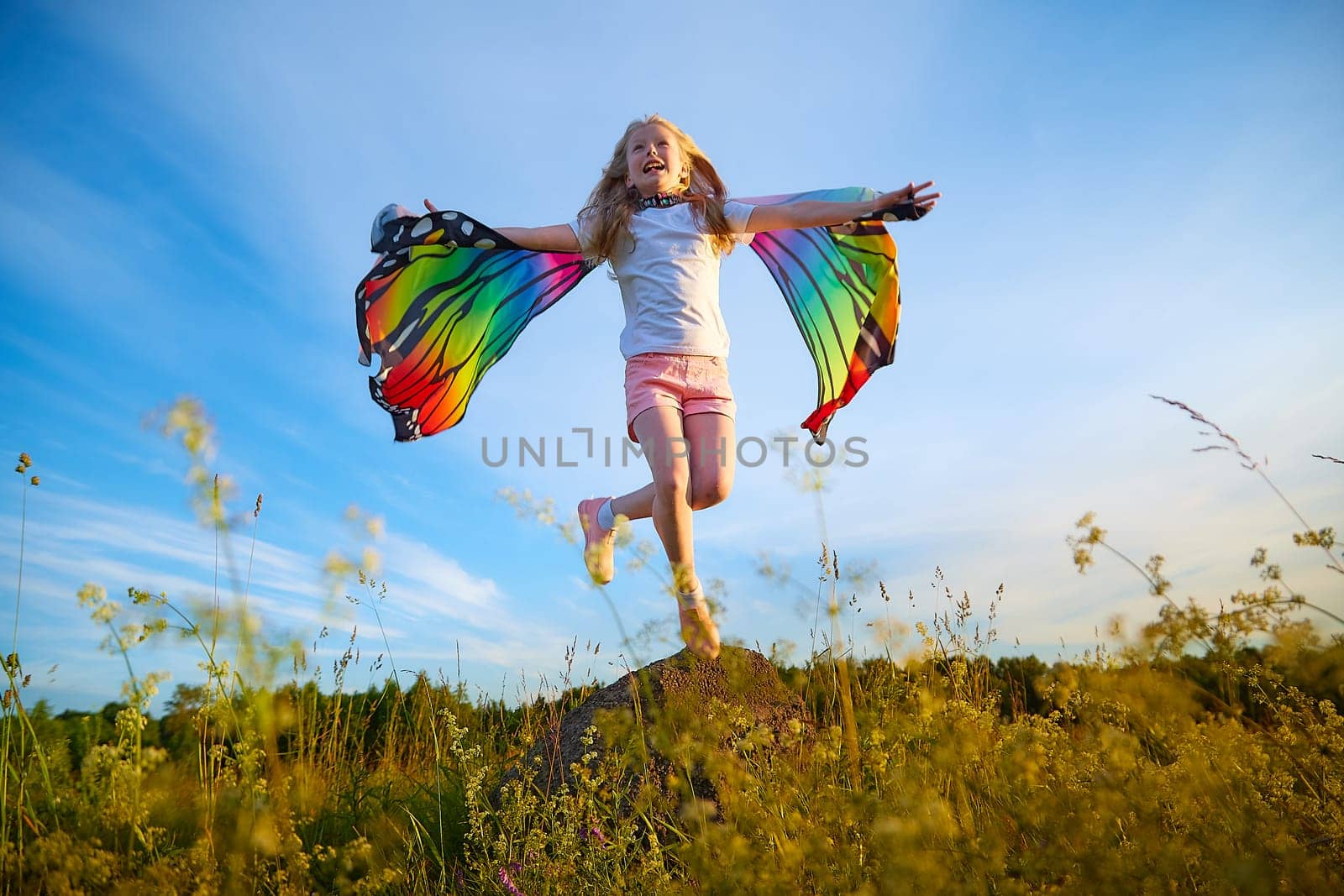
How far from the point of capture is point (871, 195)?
160 inches

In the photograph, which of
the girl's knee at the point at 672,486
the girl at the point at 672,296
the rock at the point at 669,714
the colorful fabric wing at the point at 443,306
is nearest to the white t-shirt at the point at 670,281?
the girl at the point at 672,296

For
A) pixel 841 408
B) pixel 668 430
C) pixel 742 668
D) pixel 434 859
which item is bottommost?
pixel 434 859

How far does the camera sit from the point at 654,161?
176 inches

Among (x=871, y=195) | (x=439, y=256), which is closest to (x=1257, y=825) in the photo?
(x=871, y=195)

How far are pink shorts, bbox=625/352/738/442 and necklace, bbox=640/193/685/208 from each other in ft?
3.01

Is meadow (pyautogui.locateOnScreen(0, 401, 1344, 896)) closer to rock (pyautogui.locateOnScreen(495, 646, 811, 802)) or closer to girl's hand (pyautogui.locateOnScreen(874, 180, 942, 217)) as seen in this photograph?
rock (pyautogui.locateOnScreen(495, 646, 811, 802))

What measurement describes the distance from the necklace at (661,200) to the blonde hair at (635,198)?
0.03 m

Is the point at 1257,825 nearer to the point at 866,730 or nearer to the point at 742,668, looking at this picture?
the point at 866,730

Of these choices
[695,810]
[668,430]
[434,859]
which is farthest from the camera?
[668,430]

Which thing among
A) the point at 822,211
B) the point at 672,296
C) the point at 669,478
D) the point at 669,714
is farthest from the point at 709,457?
the point at 669,714

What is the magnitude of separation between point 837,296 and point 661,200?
1.13 metres

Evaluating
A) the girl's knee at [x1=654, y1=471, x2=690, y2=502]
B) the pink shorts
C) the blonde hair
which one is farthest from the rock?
the blonde hair

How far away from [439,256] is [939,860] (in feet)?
12.7

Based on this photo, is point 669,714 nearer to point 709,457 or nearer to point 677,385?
point 709,457
